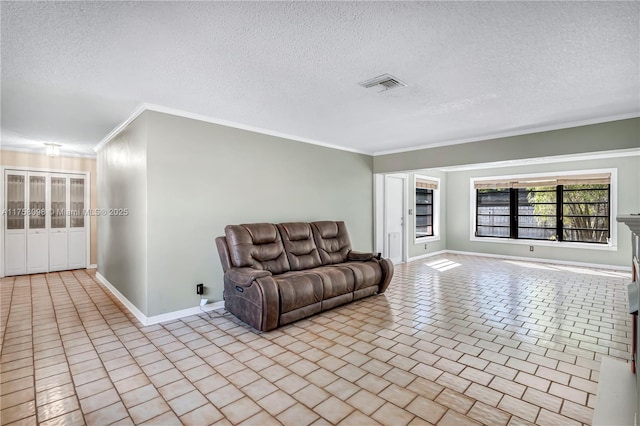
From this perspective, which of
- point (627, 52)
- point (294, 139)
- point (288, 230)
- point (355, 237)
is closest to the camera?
point (627, 52)

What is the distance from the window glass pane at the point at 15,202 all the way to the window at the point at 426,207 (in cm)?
793

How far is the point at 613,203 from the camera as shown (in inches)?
238

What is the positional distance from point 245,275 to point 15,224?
537 cm

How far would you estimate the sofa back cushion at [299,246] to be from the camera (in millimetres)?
4141

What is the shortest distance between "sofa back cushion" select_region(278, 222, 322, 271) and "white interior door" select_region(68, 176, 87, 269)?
15.7 feet

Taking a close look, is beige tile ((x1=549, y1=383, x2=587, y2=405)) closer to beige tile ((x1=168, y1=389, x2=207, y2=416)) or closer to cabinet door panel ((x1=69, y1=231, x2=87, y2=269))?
beige tile ((x1=168, y1=389, x2=207, y2=416))

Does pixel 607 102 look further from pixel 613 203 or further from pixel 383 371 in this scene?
pixel 613 203

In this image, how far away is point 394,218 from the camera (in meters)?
6.79

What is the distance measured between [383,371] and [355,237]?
11.9ft

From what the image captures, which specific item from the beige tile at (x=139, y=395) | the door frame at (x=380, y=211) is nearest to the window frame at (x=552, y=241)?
the door frame at (x=380, y=211)

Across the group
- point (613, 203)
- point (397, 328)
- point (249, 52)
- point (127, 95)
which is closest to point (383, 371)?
point (397, 328)

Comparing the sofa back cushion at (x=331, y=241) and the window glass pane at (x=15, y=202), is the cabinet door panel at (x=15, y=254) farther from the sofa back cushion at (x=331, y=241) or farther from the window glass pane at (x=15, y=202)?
the sofa back cushion at (x=331, y=241)
